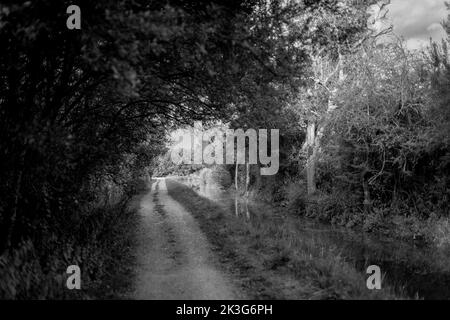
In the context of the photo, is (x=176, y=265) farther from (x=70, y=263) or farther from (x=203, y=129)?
(x=203, y=129)

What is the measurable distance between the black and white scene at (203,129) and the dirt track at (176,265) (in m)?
0.08

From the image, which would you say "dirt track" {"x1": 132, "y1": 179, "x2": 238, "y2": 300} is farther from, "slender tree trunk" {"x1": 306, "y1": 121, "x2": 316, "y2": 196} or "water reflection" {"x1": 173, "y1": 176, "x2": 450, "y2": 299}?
"slender tree trunk" {"x1": 306, "y1": 121, "x2": 316, "y2": 196}

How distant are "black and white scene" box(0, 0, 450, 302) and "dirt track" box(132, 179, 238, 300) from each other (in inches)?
3.1

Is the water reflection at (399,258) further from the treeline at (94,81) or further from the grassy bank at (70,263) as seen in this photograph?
the grassy bank at (70,263)

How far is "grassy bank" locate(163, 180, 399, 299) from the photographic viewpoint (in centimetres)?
866

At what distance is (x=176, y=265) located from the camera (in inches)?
449

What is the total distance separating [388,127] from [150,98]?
11439 millimetres

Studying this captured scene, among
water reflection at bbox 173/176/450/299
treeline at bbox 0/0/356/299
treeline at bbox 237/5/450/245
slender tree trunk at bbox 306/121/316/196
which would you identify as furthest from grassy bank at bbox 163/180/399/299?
slender tree trunk at bbox 306/121/316/196

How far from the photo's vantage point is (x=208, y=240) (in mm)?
14930

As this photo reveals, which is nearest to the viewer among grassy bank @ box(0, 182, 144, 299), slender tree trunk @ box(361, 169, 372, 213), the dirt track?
grassy bank @ box(0, 182, 144, 299)

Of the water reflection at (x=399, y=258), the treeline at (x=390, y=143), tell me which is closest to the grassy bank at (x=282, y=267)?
the water reflection at (x=399, y=258)

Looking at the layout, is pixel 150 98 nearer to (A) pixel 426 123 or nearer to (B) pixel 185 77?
(B) pixel 185 77

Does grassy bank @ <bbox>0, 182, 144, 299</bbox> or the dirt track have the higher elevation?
grassy bank @ <bbox>0, 182, 144, 299</bbox>
